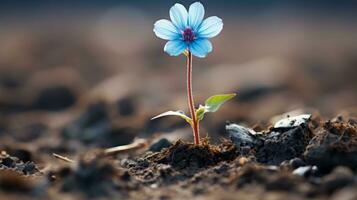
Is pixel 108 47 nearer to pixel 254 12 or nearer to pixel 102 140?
pixel 254 12

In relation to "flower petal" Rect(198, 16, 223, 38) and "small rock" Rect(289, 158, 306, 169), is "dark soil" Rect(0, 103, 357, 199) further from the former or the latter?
"flower petal" Rect(198, 16, 223, 38)

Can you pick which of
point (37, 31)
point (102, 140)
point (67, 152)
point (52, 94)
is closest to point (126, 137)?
point (102, 140)

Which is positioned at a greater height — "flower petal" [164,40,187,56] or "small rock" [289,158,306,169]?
"flower petal" [164,40,187,56]

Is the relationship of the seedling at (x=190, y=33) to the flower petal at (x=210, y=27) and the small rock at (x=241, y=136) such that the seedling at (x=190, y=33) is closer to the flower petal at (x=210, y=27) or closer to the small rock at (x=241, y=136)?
the flower petal at (x=210, y=27)

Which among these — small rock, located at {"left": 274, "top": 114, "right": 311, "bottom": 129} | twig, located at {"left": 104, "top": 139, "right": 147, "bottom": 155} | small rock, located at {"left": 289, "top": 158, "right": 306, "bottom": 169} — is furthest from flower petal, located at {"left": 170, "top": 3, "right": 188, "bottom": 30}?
twig, located at {"left": 104, "top": 139, "right": 147, "bottom": 155}

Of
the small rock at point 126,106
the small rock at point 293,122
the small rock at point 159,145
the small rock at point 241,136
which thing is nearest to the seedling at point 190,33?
the small rock at point 241,136


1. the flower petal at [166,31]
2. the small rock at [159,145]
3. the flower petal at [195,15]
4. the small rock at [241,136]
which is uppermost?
the flower petal at [195,15]

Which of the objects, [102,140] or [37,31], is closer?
[102,140]

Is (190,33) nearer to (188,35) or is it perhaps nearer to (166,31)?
(188,35)
